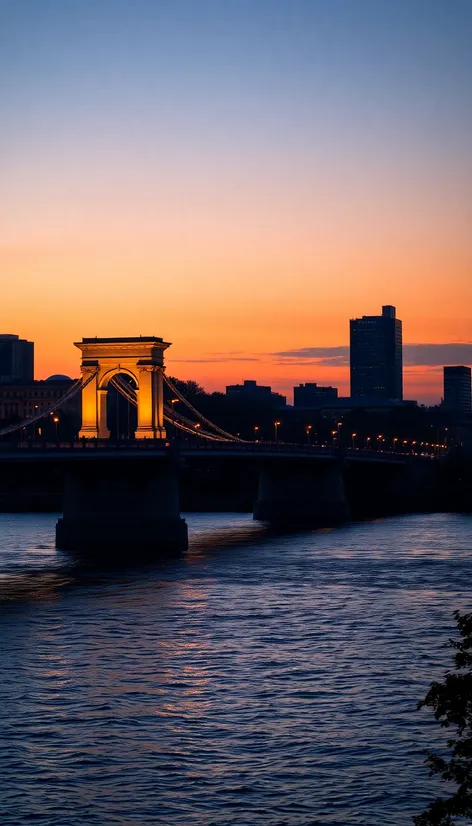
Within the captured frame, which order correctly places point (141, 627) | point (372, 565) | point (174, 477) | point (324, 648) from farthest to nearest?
point (174, 477) < point (372, 565) < point (141, 627) < point (324, 648)

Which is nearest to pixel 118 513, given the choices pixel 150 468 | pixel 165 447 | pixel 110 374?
pixel 150 468

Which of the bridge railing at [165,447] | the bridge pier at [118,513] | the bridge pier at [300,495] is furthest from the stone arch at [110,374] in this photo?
the bridge pier at [118,513]

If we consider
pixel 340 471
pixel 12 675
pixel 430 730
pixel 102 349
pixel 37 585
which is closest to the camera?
pixel 430 730

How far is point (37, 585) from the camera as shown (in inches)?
2144

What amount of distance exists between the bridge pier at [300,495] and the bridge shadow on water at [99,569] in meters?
19.1

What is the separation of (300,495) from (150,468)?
32160mm

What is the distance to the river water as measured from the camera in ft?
77.8

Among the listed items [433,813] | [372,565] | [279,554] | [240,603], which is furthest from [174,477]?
[433,813]

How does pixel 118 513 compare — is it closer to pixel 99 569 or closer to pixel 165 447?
pixel 165 447

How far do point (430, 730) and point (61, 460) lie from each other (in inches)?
1598

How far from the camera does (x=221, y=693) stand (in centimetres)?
3212

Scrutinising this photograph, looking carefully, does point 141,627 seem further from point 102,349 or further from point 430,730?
point 102,349

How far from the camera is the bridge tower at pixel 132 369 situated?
317 feet

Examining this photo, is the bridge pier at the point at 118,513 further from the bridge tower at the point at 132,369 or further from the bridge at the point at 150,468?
the bridge tower at the point at 132,369
